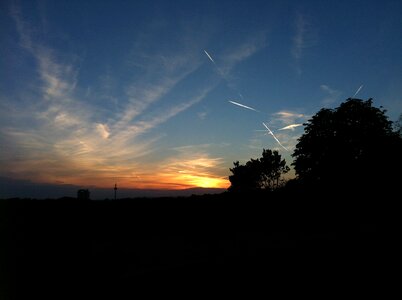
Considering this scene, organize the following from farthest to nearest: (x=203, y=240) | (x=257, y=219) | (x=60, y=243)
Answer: (x=257, y=219), (x=203, y=240), (x=60, y=243)

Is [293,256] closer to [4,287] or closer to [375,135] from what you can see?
[4,287]

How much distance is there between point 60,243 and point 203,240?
6.87 meters

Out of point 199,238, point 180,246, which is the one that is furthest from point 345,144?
point 180,246

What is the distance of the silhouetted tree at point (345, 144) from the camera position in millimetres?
32625

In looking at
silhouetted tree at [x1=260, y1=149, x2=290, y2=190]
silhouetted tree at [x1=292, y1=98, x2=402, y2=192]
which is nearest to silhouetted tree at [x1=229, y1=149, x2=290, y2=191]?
silhouetted tree at [x1=260, y1=149, x2=290, y2=190]

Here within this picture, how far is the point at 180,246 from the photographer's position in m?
14.1

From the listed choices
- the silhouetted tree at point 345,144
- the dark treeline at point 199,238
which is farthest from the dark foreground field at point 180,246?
the silhouetted tree at point 345,144

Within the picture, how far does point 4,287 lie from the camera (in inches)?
368

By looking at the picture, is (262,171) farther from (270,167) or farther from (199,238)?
(199,238)

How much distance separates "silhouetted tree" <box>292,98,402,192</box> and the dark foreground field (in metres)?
12.6

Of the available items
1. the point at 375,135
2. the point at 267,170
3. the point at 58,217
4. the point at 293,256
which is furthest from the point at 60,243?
the point at 267,170

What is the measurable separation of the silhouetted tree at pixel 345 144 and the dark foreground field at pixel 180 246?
12.6 meters

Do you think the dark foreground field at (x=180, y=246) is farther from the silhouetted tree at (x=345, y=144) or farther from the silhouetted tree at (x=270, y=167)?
the silhouetted tree at (x=270, y=167)

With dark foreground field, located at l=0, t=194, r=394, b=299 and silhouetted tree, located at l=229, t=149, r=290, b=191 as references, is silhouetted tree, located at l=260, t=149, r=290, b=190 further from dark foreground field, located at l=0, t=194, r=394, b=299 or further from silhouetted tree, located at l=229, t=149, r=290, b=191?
dark foreground field, located at l=0, t=194, r=394, b=299
